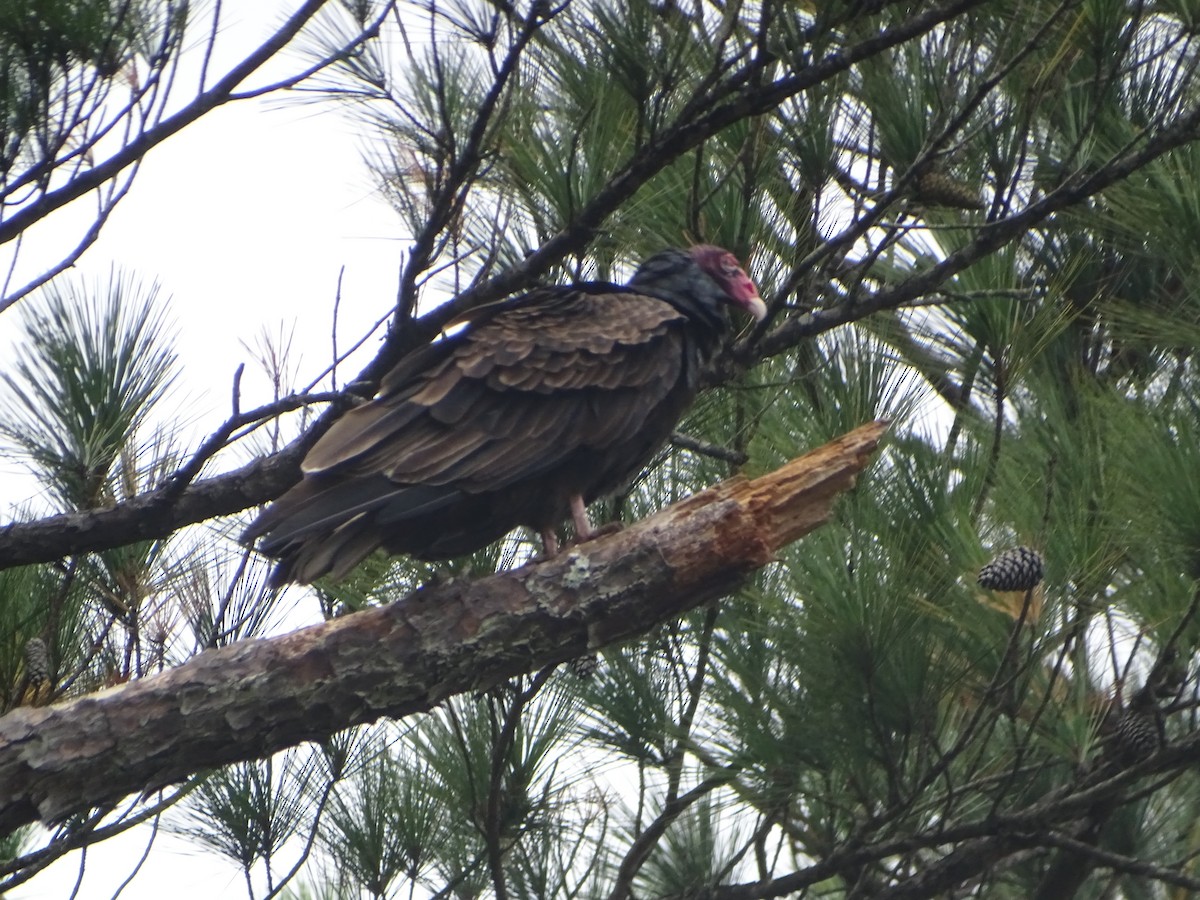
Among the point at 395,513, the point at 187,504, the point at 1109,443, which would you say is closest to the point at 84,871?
the point at 187,504

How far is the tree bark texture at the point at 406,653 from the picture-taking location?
2.24 meters

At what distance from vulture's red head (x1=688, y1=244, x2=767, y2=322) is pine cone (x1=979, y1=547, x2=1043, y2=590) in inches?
34.4

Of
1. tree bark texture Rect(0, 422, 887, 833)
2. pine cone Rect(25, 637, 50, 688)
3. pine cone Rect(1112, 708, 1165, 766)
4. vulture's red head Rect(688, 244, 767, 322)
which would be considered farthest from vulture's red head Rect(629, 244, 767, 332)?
pine cone Rect(25, 637, 50, 688)

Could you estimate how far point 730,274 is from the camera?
3158 mm

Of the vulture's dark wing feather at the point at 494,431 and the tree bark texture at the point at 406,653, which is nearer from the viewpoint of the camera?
the tree bark texture at the point at 406,653

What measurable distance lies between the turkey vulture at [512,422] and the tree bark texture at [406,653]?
0.98ft

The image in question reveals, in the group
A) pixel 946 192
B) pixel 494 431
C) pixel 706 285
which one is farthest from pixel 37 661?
pixel 946 192

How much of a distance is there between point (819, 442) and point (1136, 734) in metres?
0.82

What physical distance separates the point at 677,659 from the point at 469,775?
53 cm

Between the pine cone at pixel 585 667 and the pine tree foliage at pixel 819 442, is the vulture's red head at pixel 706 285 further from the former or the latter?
the pine cone at pixel 585 667

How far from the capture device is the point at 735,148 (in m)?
3.20

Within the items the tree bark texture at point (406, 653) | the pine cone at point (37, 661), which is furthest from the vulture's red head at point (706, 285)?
the pine cone at point (37, 661)

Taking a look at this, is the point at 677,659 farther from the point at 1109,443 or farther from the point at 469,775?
the point at 1109,443

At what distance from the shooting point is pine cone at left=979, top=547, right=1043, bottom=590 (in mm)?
2428
